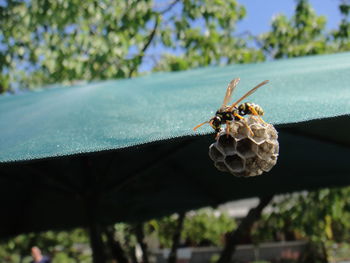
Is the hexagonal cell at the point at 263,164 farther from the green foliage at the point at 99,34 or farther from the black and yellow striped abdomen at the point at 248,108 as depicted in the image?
the green foliage at the point at 99,34

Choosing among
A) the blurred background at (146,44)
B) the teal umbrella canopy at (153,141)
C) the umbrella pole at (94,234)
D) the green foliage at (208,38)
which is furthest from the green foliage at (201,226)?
the umbrella pole at (94,234)

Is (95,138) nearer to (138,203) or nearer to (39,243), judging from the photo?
(138,203)

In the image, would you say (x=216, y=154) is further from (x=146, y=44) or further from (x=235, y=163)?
(x=146, y=44)

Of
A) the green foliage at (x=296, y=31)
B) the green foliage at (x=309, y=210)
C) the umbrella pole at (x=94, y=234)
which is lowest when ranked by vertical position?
the green foliage at (x=309, y=210)

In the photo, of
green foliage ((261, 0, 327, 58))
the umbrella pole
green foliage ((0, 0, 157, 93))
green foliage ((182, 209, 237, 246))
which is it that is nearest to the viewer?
the umbrella pole

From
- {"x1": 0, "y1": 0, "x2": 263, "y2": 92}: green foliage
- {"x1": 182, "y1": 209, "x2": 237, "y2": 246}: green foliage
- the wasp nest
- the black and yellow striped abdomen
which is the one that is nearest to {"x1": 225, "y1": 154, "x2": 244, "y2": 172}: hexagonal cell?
the wasp nest

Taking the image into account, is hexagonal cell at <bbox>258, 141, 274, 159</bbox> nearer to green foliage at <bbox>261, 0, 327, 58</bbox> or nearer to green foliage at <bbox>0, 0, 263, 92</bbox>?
green foliage at <bbox>0, 0, 263, 92</bbox>
